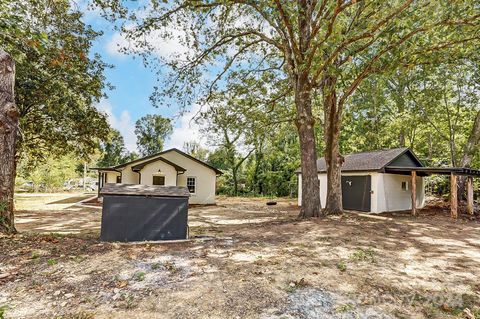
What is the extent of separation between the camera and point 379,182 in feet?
46.0

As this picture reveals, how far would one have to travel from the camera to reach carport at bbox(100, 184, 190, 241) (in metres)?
5.90

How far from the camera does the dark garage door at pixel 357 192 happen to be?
1442 centimetres

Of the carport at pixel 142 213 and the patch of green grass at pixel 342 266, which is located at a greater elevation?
the carport at pixel 142 213

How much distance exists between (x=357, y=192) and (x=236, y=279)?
12.9 metres

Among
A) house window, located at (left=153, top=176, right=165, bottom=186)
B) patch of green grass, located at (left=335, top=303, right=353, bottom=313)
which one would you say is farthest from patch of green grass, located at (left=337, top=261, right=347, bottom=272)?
house window, located at (left=153, top=176, right=165, bottom=186)

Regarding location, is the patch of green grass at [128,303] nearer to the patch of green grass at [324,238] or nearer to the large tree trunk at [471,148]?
the patch of green grass at [324,238]

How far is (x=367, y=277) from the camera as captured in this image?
4.16 m

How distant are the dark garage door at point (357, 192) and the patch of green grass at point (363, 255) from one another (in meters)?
9.41

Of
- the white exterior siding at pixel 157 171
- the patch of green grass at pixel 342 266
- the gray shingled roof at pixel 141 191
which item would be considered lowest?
the patch of green grass at pixel 342 266

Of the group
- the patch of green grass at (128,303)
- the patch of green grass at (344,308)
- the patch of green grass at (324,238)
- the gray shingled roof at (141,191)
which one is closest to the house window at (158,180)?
the gray shingled roof at (141,191)

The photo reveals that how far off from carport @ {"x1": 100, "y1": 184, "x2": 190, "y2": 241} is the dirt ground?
13.2 inches

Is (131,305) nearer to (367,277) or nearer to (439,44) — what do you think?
(367,277)

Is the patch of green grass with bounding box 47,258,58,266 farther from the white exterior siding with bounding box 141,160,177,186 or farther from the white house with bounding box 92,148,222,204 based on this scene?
the white house with bounding box 92,148,222,204

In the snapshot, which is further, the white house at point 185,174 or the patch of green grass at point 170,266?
the white house at point 185,174
